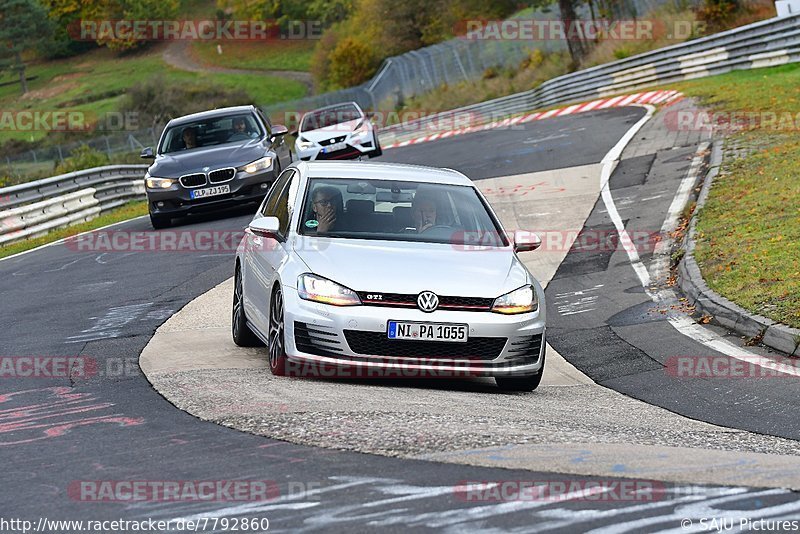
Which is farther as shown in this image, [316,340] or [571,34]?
[571,34]

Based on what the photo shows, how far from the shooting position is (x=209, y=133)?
72.1 feet

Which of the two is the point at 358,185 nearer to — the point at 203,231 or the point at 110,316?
the point at 110,316

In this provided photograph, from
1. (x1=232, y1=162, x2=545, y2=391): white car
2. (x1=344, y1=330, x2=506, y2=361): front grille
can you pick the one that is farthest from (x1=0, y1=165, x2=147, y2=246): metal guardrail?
(x1=344, y1=330, x2=506, y2=361): front grille

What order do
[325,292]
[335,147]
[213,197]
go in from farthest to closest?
[335,147] → [213,197] → [325,292]

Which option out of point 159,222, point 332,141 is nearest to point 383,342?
point 159,222

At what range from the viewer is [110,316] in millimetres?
12852

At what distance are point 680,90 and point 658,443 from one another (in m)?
29.6

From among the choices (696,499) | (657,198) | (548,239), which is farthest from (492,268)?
(657,198)

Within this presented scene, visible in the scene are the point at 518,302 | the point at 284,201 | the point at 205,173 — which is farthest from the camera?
the point at 205,173

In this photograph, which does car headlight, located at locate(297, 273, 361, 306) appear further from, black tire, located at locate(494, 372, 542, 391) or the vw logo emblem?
black tire, located at locate(494, 372, 542, 391)

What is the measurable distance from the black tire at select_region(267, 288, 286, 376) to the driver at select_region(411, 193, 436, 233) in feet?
4.10

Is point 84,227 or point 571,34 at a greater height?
point 571,34

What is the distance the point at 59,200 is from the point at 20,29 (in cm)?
9456

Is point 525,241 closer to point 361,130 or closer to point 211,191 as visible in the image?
point 211,191
